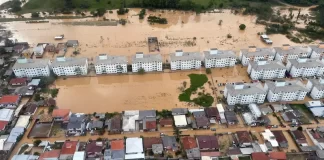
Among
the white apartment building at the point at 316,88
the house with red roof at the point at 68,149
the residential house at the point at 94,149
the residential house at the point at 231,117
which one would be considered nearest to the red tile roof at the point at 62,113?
the house with red roof at the point at 68,149

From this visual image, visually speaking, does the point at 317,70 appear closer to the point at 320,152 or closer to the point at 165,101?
the point at 320,152

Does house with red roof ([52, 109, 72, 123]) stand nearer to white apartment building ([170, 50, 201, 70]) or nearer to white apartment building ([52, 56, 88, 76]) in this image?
white apartment building ([52, 56, 88, 76])

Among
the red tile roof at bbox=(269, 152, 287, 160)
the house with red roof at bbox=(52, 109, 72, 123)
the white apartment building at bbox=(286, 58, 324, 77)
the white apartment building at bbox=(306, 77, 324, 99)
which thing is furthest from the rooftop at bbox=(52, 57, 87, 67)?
the white apartment building at bbox=(306, 77, 324, 99)

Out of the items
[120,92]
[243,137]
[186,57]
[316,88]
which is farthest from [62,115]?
[316,88]

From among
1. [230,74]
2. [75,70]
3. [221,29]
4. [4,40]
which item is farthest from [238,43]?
[4,40]

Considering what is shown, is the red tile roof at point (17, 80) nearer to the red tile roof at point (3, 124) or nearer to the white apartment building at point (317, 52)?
the red tile roof at point (3, 124)

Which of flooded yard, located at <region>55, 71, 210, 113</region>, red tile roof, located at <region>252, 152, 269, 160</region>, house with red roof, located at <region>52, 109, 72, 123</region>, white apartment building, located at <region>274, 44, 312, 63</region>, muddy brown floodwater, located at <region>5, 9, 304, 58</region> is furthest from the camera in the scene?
muddy brown floodwater, located at <region>5, 9, 304, 58</region>
